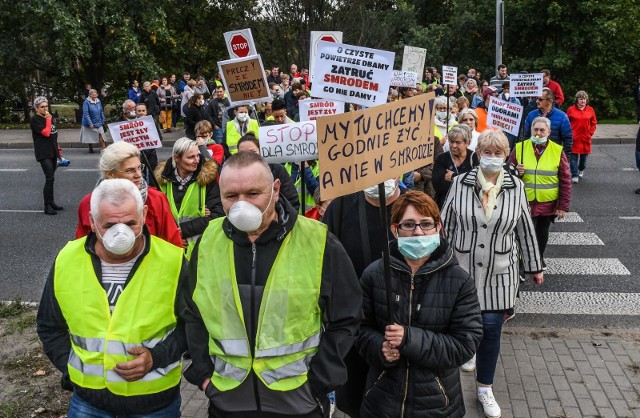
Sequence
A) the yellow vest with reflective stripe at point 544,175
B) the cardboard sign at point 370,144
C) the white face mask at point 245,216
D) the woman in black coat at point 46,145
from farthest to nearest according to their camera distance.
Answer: the woman in black coat at point 46,145 → the yellow vest with reflective stripe at point 544,175 → the cardboard sign at point 370,144 → the white face mask at point 245,216

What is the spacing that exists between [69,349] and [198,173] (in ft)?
7.99

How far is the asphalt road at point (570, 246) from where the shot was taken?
22.6 feet

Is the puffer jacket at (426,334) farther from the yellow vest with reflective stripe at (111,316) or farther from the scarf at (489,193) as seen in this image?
the scarf at (489,193)

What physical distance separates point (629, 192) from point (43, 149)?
392 inches

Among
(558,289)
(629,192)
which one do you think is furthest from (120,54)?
(558,289)

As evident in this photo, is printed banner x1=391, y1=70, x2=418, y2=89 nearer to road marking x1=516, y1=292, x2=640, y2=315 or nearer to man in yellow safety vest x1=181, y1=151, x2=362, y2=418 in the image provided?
road marking x1=516, y1=292, x2=640, y2=315

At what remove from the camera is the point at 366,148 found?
3273mm

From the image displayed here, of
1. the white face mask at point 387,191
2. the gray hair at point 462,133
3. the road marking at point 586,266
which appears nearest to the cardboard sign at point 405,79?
the road marking at point 586,266

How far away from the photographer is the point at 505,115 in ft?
28.1

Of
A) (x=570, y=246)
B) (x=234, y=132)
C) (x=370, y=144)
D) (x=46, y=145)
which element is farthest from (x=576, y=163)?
(x=370, y=144)

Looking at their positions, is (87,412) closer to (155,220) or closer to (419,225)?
(155,220)

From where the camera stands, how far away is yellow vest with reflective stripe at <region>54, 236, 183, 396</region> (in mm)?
3170

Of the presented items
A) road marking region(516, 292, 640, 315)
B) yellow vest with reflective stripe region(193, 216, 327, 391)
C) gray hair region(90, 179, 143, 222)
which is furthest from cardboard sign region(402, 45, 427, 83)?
yellow vest with reflective stripe region(193, 216, 327, 391)

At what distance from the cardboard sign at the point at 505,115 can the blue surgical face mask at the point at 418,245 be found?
5.42 metres
